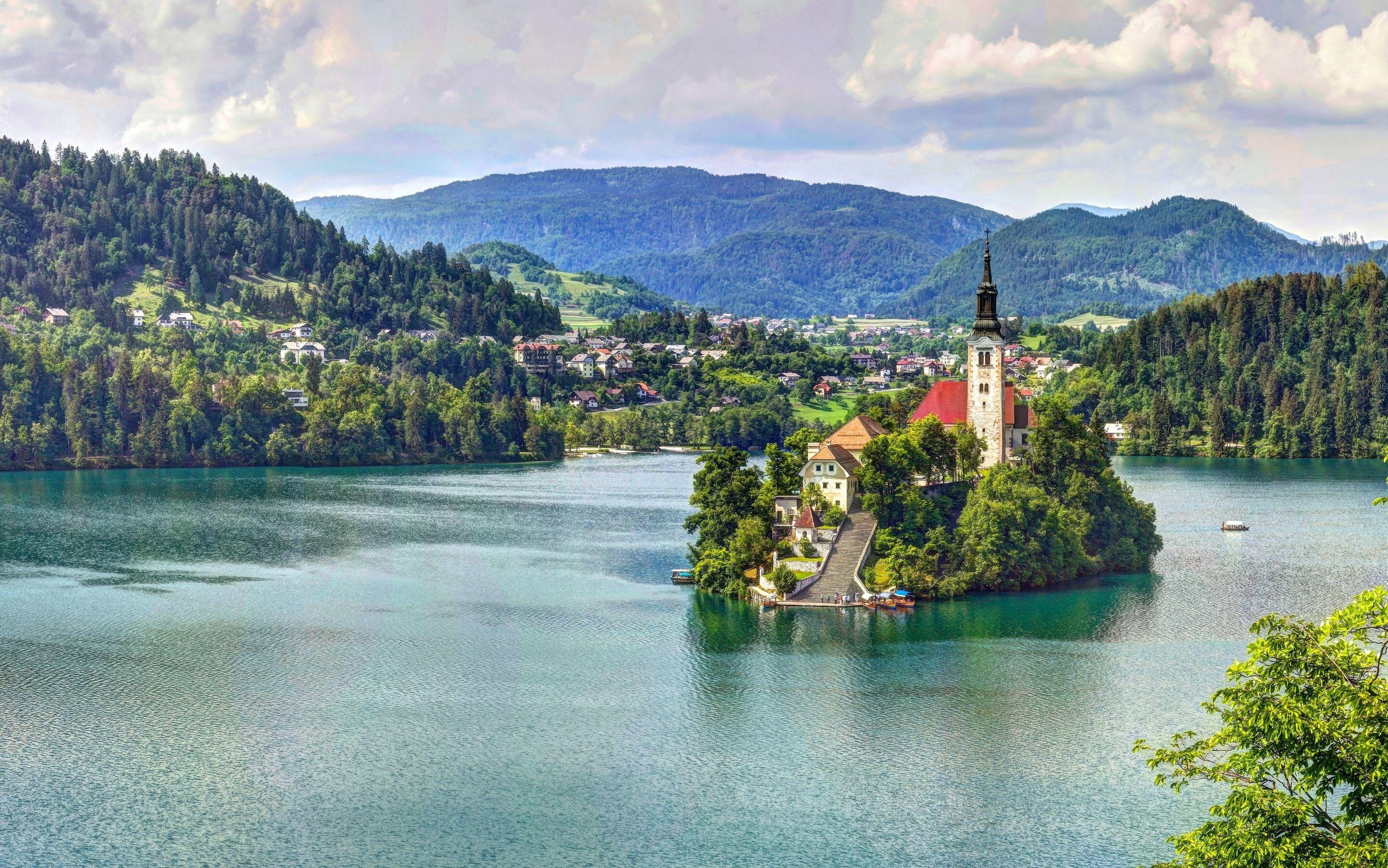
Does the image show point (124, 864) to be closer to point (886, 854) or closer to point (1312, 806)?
point (886, 854)

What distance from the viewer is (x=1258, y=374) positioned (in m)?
137

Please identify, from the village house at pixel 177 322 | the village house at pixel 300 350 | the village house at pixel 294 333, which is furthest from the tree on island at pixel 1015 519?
the village house at pixel 294 333

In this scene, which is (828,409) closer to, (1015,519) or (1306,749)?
(1015,519)

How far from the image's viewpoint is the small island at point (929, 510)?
182 feet

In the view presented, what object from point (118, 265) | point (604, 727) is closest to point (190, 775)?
point (604, 727)

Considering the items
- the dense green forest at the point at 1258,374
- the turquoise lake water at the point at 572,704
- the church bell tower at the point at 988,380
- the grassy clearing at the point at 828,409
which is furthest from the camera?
the grassy clearing at the point at 828,409

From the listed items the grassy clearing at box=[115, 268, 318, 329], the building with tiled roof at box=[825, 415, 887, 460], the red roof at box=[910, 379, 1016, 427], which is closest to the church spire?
the red roof at box=[910, 379, 1016, 427]

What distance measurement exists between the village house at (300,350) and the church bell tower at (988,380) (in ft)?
305

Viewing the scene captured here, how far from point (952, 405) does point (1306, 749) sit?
49.4m

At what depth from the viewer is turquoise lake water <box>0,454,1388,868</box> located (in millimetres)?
30469

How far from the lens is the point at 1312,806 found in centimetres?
1798

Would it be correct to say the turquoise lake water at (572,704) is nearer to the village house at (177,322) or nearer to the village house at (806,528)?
the village house at (806,528)

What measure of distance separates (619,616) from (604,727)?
45.8 feet

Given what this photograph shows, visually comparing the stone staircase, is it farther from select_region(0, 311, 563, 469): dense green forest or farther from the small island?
select_region(0, 311, 563, 469): dense green forest
